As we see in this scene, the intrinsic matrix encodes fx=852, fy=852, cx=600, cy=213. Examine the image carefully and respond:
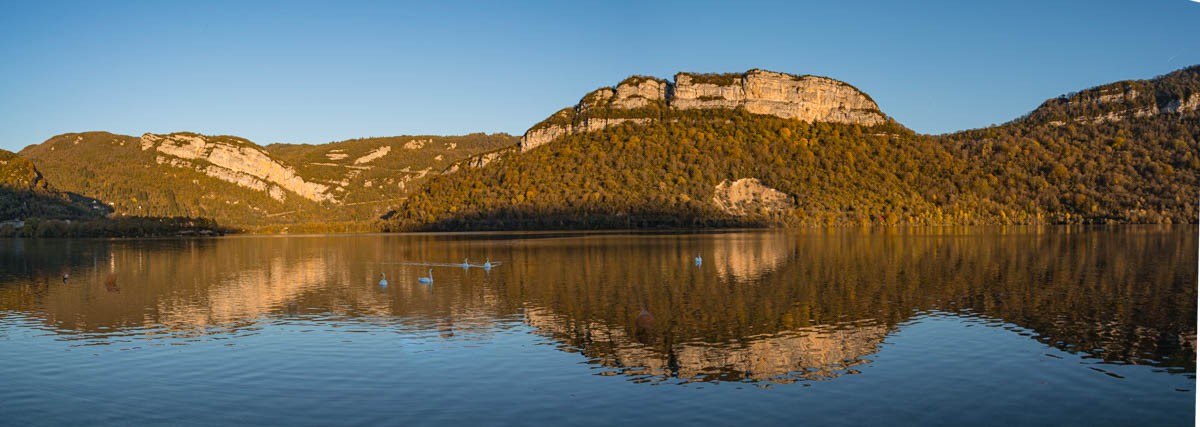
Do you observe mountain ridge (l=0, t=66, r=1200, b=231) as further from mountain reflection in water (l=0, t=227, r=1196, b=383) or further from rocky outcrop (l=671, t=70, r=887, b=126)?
mountain reflection in water (l=0, t=227, r=1196, b=383)

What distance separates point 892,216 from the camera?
111 m

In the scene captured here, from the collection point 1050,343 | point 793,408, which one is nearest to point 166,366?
point 793,408

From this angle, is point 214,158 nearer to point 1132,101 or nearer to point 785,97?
point 785,97

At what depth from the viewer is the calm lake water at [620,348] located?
14.4 metres

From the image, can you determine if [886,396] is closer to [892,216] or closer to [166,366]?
[166,366]

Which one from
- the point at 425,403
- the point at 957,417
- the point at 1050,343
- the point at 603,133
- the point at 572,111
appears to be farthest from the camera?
the point at 572,111

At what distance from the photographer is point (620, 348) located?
1992 cm

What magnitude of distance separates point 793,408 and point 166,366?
527 inches

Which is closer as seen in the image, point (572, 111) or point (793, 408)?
point (793, 408)

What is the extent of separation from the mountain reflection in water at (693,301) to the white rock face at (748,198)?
6329 cm

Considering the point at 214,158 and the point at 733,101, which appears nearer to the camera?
the point at 733,101

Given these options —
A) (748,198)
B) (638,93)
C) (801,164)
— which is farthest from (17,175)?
(801,164)

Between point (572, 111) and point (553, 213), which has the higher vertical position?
point (572, 111)

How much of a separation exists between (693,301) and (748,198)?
89.7 meters
